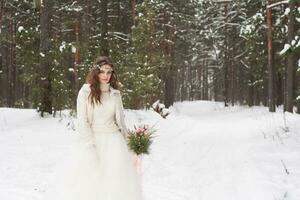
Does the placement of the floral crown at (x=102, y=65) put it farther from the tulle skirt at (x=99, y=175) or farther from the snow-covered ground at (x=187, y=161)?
the snow-covered ground at (x=187, y=161)

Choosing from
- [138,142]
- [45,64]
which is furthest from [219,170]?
[45,64]

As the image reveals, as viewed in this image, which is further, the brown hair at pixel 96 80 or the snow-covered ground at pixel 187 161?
the snow-covered ground at pixel 187 161

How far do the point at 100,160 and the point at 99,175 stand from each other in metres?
0.18

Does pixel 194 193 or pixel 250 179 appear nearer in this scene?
pixel 194 193

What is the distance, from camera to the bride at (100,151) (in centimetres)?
549

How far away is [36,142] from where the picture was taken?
42.6ft

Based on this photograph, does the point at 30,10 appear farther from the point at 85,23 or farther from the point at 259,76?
the point at 259,76

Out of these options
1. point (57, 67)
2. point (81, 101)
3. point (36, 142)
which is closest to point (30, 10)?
point (57, 67)

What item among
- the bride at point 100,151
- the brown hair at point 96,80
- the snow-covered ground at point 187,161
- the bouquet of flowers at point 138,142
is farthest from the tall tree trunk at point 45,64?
the bride at point 100,151

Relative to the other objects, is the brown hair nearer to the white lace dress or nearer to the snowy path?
the white lace dress

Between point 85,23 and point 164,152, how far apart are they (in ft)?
59.5

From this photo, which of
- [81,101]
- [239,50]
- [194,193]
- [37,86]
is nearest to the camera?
[81,101]

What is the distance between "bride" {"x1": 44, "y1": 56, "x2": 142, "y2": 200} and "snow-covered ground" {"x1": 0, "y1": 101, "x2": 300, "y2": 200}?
358 mm

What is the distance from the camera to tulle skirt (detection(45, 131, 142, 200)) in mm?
5484
